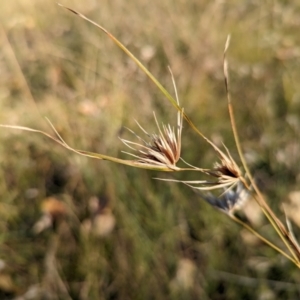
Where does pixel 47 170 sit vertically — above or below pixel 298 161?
below

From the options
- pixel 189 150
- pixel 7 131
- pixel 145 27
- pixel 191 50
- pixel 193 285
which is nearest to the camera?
pixel 193 285

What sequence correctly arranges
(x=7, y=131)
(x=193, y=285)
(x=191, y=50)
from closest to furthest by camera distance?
(x=193, y=285) < (x=7, y=131) < (x=191, y=50)

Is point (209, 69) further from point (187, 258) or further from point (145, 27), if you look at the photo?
point (187, 258)

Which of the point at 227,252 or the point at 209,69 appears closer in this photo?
the point at 227,252

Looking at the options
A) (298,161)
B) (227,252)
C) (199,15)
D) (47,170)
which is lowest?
(47,170)

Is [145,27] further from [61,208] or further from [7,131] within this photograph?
[61,208]

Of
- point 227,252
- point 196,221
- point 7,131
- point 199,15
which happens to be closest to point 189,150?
point 196,221
